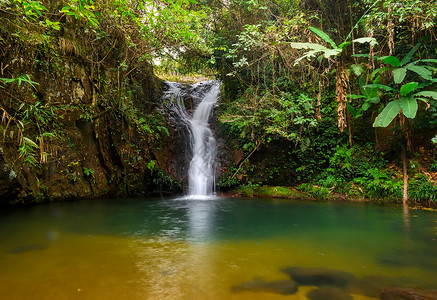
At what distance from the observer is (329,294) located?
2613 mm

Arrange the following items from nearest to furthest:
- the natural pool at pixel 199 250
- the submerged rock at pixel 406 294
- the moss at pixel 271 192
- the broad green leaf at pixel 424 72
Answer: the submerged rock at pixel 406 294
the natural pool at pixel 199 250
the broad green leaf at pixel 424 72
the moss at pixel 271 192

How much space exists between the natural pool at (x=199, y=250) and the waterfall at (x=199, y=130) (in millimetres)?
2923

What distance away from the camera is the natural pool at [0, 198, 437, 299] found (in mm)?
2770

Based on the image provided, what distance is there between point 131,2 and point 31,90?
3678 mm

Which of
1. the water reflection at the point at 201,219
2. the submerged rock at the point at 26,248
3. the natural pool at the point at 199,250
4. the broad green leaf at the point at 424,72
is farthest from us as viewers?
the broad green leaf at the point at 424,72

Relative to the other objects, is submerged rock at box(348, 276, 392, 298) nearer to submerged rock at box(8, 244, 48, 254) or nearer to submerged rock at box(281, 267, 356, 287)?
submerged rock at box(281, 267, 356, 287)

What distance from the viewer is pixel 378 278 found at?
2.98 meters

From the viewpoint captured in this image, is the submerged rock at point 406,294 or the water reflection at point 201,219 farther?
the water reflection at point 201,219

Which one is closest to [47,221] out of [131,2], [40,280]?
[40,280]

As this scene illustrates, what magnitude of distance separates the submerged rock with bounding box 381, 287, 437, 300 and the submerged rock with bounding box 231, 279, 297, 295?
84cm

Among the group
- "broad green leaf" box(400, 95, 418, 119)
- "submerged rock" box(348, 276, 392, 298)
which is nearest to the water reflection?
"submerged rock" box(348, 276, 392, 298)

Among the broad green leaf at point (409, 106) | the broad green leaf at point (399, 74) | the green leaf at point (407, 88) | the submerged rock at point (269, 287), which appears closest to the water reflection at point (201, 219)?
the submerged rock at point (269, 287)

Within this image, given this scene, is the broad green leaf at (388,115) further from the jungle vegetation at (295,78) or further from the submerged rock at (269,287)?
the submerged rock at (269,287)

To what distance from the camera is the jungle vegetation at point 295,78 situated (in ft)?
20.6
